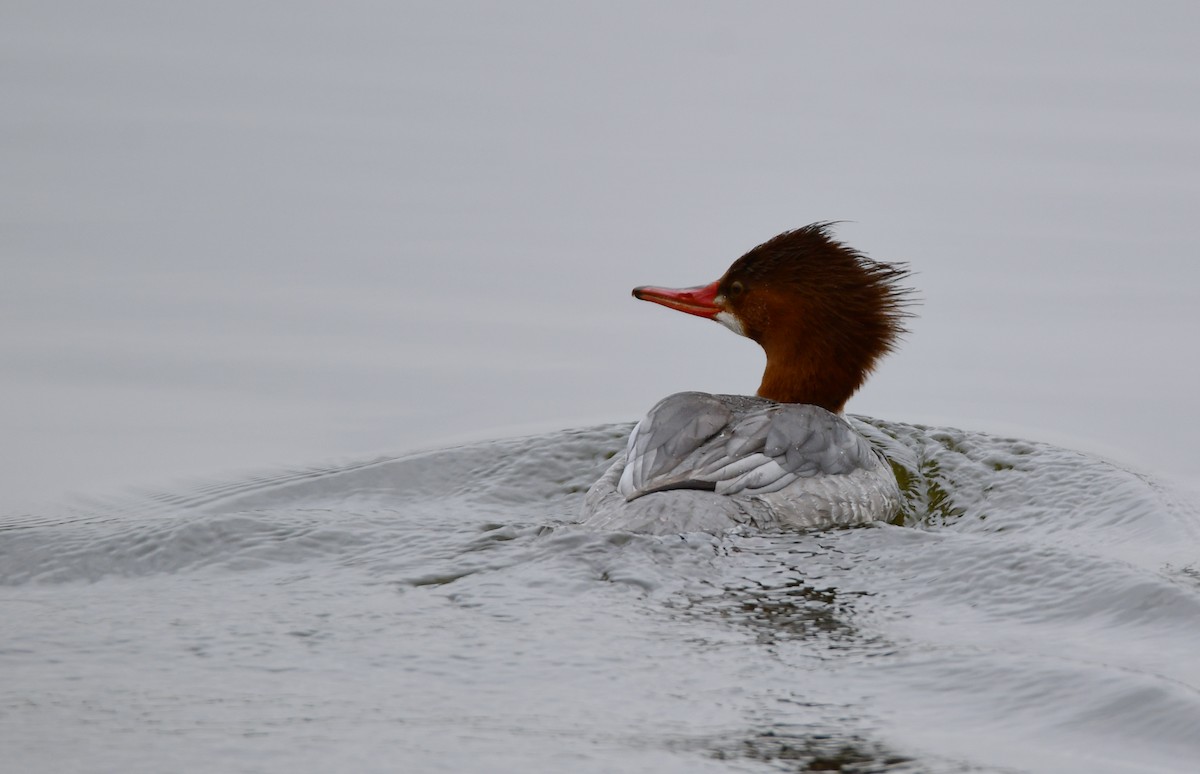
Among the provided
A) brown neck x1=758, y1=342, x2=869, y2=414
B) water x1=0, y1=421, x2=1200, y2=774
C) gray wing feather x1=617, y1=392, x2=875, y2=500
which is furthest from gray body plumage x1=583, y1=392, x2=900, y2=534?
brown neck x1=758, y1=342, x2=869, y2=414

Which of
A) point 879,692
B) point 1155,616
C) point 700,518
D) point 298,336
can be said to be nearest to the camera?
point 879,692

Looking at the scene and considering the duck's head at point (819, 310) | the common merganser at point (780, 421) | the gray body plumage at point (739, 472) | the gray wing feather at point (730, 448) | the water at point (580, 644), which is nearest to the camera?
the water at point (580, 644)

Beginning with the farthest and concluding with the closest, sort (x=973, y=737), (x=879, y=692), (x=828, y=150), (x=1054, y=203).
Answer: (x=828, y=150) < (x=1054, y=203) < (x=879, y=692) < (x=973, y=737)

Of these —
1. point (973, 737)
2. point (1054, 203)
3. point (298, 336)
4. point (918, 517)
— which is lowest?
point (973, 737)

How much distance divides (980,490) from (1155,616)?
7.11 ft

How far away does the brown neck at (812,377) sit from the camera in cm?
766

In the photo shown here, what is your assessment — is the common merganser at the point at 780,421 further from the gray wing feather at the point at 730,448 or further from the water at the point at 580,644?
the water at the point at 580,644

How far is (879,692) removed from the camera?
4.52 meters

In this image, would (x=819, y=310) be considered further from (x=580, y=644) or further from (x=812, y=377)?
(x=580, y=644)

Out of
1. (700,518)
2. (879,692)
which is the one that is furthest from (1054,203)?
(879,692)

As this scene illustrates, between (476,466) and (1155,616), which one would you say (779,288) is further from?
(1155,616)

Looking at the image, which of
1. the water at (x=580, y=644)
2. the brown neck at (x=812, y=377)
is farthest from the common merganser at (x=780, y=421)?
the water at (x=580, y=644)

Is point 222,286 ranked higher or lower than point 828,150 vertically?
lower

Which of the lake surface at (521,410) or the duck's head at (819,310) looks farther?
the duck's head at (819,310)
